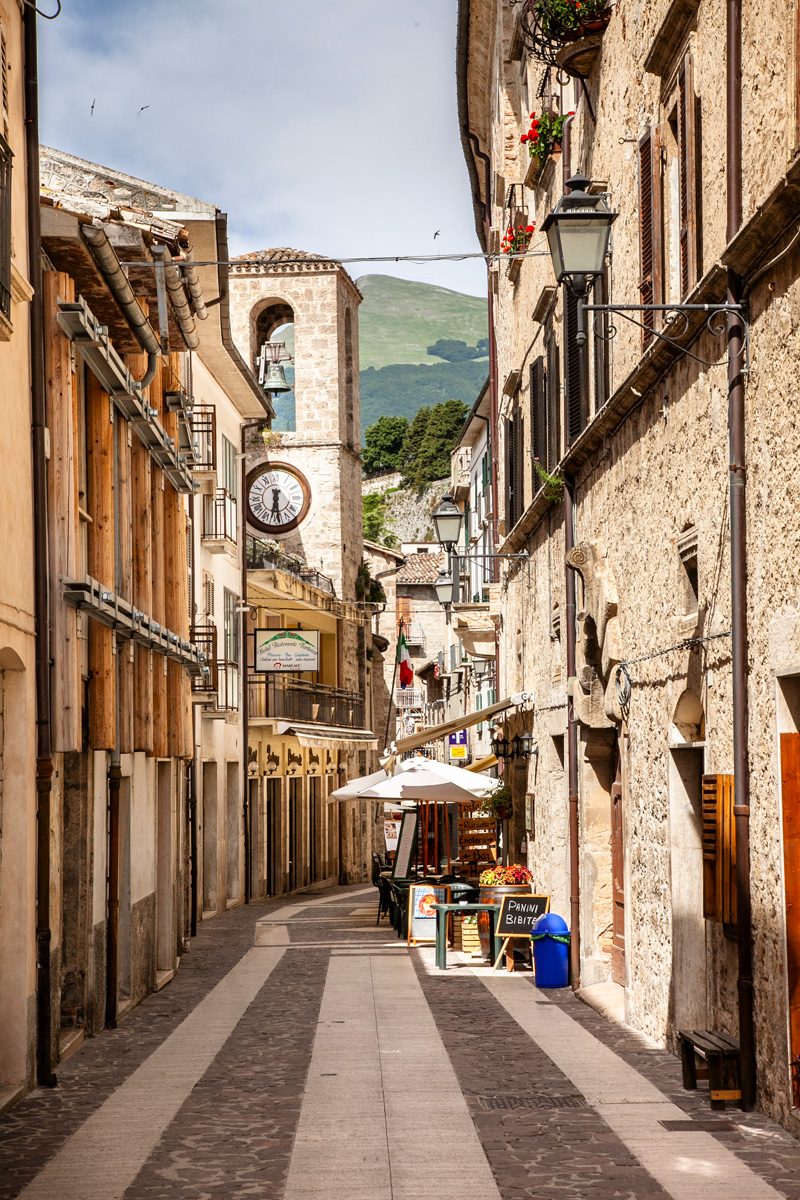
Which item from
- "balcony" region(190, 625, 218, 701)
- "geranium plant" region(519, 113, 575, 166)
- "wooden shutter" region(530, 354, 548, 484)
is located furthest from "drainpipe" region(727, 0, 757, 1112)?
"balcony" region(190, 625, 218, 701)

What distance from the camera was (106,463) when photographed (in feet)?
41.1

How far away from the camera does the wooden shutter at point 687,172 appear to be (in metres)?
9.74

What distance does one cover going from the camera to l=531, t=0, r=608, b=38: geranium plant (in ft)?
41.0

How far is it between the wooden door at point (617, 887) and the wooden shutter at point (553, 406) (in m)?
4.01

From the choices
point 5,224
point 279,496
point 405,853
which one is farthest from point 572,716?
point 279,496

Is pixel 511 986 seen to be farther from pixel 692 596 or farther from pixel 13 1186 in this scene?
pixel 13 1186

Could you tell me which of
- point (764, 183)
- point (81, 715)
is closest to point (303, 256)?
point (81, 715)

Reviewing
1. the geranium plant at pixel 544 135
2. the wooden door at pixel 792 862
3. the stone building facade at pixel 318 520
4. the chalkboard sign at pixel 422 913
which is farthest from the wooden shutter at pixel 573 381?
the stone building facade at pixel 318 520

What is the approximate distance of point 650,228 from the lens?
11.2 meters

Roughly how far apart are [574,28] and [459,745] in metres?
26.5

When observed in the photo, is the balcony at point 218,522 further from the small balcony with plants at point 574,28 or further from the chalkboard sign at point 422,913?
the small balcony with plants at point 574,28

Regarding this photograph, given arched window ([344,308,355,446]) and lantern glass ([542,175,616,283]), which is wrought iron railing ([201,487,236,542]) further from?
lantern glass ([542,175,616,283])

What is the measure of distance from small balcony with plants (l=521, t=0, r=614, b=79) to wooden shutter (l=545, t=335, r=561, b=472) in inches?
147

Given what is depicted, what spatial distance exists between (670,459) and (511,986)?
259 inches
